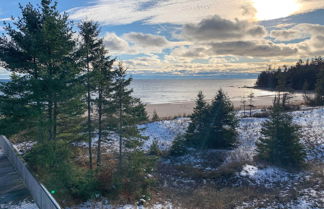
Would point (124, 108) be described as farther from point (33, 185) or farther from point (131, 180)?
point (33, 185)

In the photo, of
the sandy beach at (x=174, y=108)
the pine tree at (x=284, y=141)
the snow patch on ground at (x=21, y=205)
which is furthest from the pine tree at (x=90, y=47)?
the sandy beach at (x=174, y=108)

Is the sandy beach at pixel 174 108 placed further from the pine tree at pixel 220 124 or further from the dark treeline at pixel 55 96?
the dark treeline at pixel 55 96

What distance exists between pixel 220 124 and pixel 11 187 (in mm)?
15917

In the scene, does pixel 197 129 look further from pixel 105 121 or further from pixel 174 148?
A: pixel 105 121

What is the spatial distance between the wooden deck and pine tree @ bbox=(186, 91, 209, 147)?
1403 centimetres

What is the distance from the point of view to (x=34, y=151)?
447 inches

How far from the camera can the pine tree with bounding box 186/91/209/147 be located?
20664 millimetres

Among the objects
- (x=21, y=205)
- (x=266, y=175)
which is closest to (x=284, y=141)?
(x=266, y=175)

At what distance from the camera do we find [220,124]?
2070 cm

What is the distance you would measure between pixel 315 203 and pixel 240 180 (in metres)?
4.62

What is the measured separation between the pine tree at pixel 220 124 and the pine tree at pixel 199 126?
44 cm

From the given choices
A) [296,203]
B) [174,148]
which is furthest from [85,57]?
[296,203]

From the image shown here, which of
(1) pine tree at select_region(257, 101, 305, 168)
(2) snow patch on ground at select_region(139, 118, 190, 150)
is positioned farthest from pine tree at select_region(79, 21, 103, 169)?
(1) pine tree at select_region(257, 101, 305, 168)

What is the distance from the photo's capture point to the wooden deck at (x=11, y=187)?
911 centimetres
